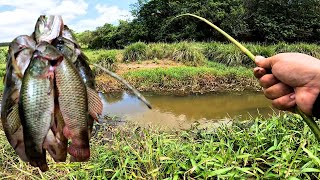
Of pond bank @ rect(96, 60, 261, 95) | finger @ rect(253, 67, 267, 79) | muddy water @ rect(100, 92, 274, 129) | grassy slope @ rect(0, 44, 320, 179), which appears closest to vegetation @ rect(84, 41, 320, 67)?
pond bank @ rect(96, 60, 261, 95)

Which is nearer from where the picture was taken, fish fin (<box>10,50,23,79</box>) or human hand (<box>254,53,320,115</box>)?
fish fin (<box>10,50,23,79</box>)

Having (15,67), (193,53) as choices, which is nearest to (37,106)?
(15,67)

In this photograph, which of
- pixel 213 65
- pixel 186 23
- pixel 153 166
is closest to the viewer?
pixel 153 166

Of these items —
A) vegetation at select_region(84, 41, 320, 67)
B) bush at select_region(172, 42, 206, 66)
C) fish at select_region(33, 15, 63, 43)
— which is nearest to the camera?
fish at select_region(33, 15, 63, 43)

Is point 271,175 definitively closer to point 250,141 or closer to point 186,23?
point 250,141

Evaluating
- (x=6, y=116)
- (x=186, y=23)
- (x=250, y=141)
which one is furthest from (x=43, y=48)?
(x=186, y=23)

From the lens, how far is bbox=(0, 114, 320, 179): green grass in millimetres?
3430

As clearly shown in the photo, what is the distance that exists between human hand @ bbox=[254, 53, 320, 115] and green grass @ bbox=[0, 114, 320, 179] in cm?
171

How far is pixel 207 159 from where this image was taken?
350 cm

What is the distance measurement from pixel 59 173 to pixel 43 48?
3284 mm

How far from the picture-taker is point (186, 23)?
2131 centimetres

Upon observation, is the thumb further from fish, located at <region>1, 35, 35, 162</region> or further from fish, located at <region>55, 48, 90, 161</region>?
fish, located at <region>1, 35, 35, 162</region>

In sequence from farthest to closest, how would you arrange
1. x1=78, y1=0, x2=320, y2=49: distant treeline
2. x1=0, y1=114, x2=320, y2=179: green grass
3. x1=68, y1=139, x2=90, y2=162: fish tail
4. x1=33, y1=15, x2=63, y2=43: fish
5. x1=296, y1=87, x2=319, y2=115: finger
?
x1=78, y1=0, x2=320, y2=49: distant treeline
x1=0, y1=114, x2=320, y2=179: green grass
x1=296, y1=87, x2=319, y2=115: finger
x1=68, y1=139, x2=90, y2=162: fish tail
x1=33, y1=15, x2=63, y2=43: fish

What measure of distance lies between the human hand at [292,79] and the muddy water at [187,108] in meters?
6.67
